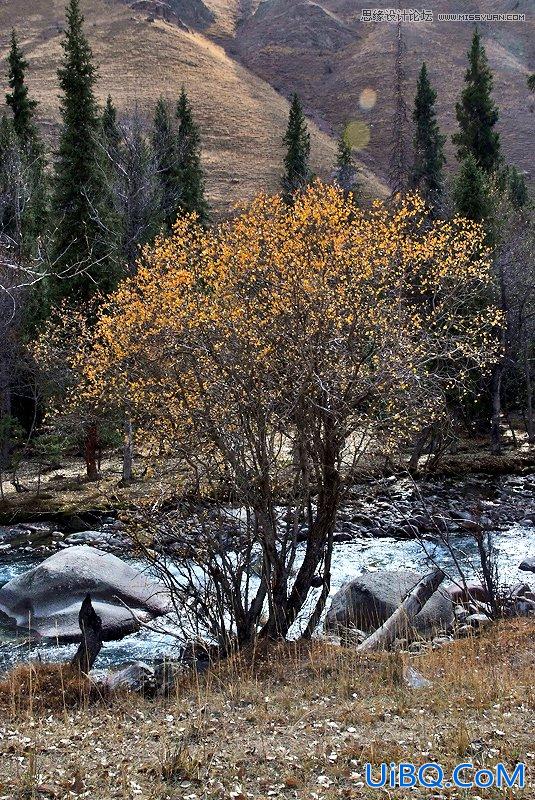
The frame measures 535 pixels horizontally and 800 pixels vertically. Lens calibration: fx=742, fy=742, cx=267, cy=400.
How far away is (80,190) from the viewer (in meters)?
29.1

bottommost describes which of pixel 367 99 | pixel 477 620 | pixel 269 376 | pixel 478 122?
pixel 477 620

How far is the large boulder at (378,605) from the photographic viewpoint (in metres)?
12.6

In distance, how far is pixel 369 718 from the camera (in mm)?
7172

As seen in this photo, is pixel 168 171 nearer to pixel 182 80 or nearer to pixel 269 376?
pixel 269 376

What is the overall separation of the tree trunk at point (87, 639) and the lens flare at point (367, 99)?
104448mm

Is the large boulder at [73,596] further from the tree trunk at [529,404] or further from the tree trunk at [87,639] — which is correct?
the tree trunk at [529,404]

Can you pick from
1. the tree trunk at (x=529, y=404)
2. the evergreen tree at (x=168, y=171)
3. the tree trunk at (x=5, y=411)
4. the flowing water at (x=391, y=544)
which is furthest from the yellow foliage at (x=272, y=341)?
the evergreen tree at (x=168, y=171)

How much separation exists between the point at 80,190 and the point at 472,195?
52.8 feet

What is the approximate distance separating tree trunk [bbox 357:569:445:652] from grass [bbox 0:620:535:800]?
1493mm

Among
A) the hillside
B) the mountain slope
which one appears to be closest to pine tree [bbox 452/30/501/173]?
the hillside

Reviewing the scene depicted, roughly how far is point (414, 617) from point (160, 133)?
37988mm

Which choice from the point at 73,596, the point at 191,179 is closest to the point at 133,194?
the point at 191,179

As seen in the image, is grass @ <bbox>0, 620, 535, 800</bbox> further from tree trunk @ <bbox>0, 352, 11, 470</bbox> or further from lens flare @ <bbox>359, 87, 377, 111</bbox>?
lens flare @ <bbox>359, 87, 377, 111</bbox>

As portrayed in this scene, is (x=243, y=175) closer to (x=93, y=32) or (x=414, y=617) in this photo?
(x=93, y=32)
